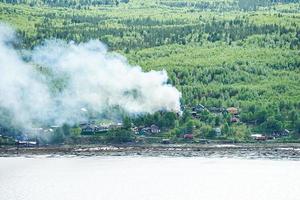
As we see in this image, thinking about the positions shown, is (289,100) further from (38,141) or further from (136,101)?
(38,141)

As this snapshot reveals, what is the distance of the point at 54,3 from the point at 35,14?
868 inches

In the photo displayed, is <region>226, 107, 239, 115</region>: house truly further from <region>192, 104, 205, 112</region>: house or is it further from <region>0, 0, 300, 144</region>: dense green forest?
<region>192, 104, 205, 112</region>: house

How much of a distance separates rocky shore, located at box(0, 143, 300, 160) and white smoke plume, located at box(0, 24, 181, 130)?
11.3 ft

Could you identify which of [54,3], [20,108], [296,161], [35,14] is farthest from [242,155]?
[54,3]

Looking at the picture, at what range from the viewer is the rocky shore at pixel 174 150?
77750 mm

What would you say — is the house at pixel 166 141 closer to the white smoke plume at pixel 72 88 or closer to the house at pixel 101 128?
the white smoke plume at pixel 72 88

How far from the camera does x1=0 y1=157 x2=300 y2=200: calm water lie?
59.0m

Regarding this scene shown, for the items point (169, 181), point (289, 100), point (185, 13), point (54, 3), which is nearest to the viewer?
point (169, 181)

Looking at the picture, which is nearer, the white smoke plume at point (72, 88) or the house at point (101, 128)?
the white smoke plume at point (72, 88)

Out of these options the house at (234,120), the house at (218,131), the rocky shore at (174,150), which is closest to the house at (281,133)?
the rocky shore at (174,150)

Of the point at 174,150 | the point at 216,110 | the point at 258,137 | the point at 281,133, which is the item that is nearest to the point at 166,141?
the point at 174,150

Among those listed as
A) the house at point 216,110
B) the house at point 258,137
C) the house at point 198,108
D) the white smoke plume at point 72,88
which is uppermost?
the white smoke plume at point 72,88

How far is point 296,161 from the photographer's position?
238 feet

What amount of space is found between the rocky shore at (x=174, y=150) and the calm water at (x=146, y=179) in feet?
9.89
